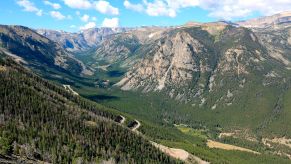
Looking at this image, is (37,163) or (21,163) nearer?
(21,163)

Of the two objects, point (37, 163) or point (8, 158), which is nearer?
point (8, 158)
